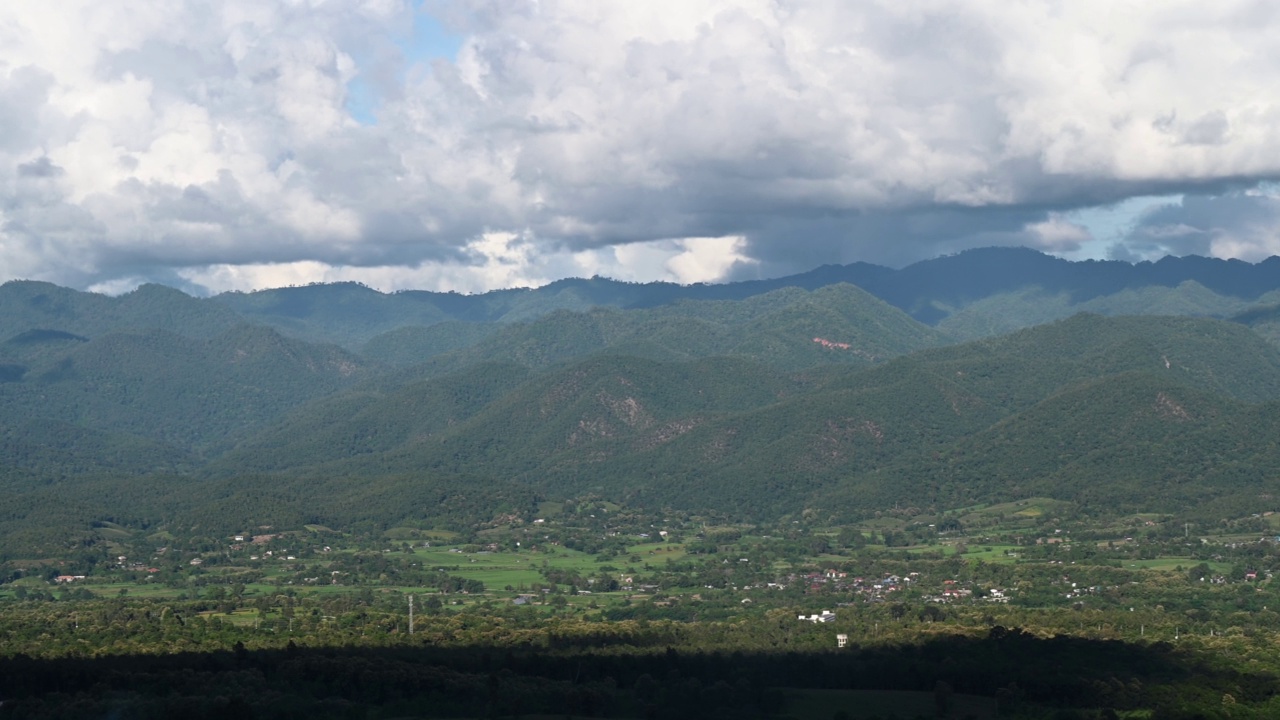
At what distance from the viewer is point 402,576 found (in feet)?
562

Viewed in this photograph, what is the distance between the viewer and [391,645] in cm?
10038

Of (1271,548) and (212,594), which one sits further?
(1271,548)

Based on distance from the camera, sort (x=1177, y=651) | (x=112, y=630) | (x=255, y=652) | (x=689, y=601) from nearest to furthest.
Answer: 1. (x=255, y=652)
2. (x=1177, y=651)
3. (x=112, y=630)
4. (x=689, y=601)

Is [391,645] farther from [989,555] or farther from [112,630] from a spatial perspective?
[989,555]

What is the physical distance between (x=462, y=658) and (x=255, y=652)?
11.9 m

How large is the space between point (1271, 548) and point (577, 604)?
73605 millimetres

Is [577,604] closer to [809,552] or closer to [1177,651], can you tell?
[809,552]

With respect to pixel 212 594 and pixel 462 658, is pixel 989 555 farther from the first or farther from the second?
pixel 462 658

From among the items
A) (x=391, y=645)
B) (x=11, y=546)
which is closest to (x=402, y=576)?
(x=11, y=546)

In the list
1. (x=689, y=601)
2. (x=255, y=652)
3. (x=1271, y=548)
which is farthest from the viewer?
(x=1271, y=548)

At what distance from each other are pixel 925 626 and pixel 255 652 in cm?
4698

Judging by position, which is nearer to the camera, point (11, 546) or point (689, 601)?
point (689, 601)

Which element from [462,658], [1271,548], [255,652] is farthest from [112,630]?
[1271,548]

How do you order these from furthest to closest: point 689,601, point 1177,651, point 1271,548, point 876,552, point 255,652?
1. point 876,552
2. point 1271,548
3. point 689,601
4. point 1177,651
5. point 255,652
